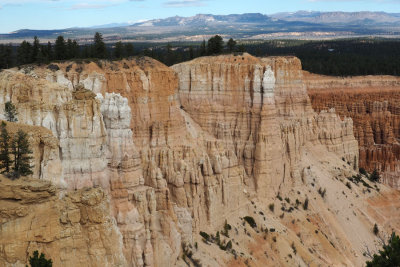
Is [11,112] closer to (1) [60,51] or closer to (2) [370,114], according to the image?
(1) [60,51]

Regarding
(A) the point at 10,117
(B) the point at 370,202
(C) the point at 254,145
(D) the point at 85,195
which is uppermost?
(A) the point at 10,117

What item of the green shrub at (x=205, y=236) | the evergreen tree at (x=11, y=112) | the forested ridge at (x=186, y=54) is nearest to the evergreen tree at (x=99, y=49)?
the forested ridge at (x=186, y=54)

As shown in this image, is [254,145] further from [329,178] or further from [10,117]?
[10,117]

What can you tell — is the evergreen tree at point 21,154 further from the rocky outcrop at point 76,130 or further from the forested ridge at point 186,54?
the forested ridge at point 186,54

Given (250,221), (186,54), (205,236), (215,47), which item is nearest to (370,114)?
(215,47)

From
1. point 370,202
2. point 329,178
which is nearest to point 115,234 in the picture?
point 329,178

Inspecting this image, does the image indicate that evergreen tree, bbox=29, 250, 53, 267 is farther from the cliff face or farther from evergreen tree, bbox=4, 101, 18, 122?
the cliff face

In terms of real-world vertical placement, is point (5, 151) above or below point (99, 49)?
below
